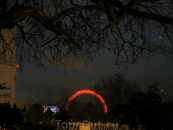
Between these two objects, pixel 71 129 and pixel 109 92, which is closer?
pixel 71 129

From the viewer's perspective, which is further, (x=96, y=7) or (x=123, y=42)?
(x=123, y=42)

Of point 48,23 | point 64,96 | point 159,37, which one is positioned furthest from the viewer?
point 64,96

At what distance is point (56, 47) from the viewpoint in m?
7.01

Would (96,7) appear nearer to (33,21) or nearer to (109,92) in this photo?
(33,21)

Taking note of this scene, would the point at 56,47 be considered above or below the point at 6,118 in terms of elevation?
above

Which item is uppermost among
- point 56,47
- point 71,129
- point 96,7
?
point 96,7

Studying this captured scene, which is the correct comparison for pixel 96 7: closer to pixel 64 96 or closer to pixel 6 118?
pixel 6 118

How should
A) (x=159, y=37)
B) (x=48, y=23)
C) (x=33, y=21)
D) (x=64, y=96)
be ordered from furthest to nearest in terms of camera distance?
(x=64, y=96)
(x=33, y=21)
(x=159, y=37)
(x=48, y=23)

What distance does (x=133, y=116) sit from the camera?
8.21 meters

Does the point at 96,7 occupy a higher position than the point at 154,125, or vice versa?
the point at 96,7

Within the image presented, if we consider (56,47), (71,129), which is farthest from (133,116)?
(56,47)

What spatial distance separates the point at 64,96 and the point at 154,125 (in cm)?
4808

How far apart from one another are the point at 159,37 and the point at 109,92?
29.7 metres

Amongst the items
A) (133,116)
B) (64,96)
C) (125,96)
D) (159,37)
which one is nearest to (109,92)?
(125,96)
